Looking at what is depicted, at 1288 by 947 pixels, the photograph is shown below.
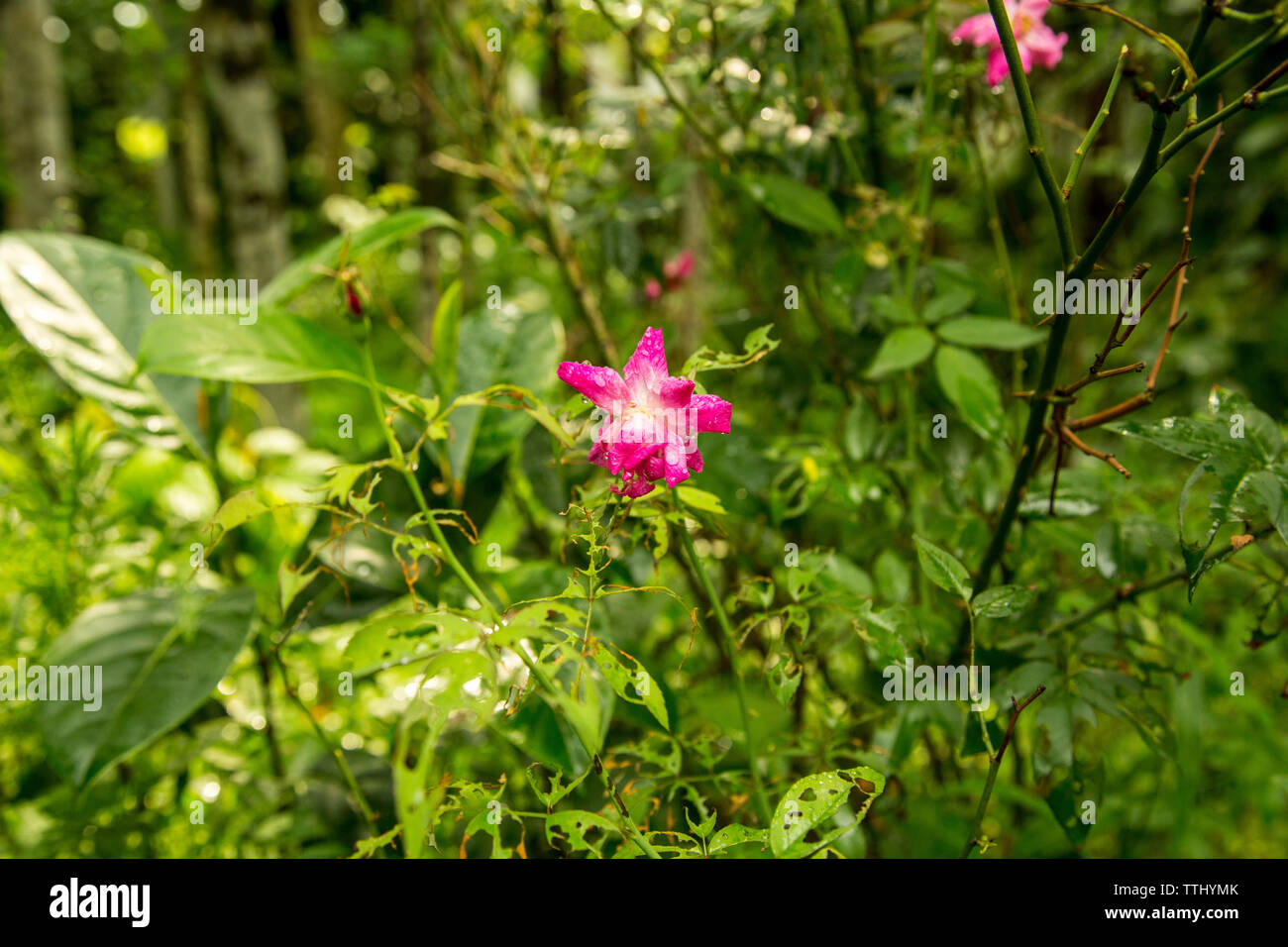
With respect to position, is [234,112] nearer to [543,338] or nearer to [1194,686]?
[543,338]

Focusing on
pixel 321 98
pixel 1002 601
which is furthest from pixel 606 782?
pixel 321 98

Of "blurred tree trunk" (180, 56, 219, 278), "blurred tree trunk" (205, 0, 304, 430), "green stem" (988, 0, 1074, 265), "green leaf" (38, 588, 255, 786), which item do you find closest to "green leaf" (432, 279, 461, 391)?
"green leaf" (38, 588, 255, 786)

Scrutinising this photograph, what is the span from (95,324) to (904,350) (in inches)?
37.2

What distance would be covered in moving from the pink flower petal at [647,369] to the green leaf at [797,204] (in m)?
0.38

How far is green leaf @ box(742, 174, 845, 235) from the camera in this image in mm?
843

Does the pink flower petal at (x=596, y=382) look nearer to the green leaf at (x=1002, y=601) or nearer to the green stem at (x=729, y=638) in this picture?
the green stem at (x=729, y=638)

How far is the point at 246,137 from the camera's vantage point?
6.66 feet

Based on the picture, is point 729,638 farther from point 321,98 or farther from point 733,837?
point 321,98

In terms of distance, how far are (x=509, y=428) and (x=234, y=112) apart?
5.33 feet

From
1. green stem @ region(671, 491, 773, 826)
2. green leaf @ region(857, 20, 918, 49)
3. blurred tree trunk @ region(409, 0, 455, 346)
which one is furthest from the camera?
blurred tree trunk @ region(409, 0, 455, 346)

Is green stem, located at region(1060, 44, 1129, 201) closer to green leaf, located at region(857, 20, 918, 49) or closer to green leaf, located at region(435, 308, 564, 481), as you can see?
green leaf, located at region(857, 20, 918, 49)

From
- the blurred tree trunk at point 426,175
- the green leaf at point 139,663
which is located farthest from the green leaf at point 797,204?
the blurred tree trunk at point 426,175

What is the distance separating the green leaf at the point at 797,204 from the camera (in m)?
0.84

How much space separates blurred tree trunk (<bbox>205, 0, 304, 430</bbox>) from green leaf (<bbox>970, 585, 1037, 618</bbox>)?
1.95 m
